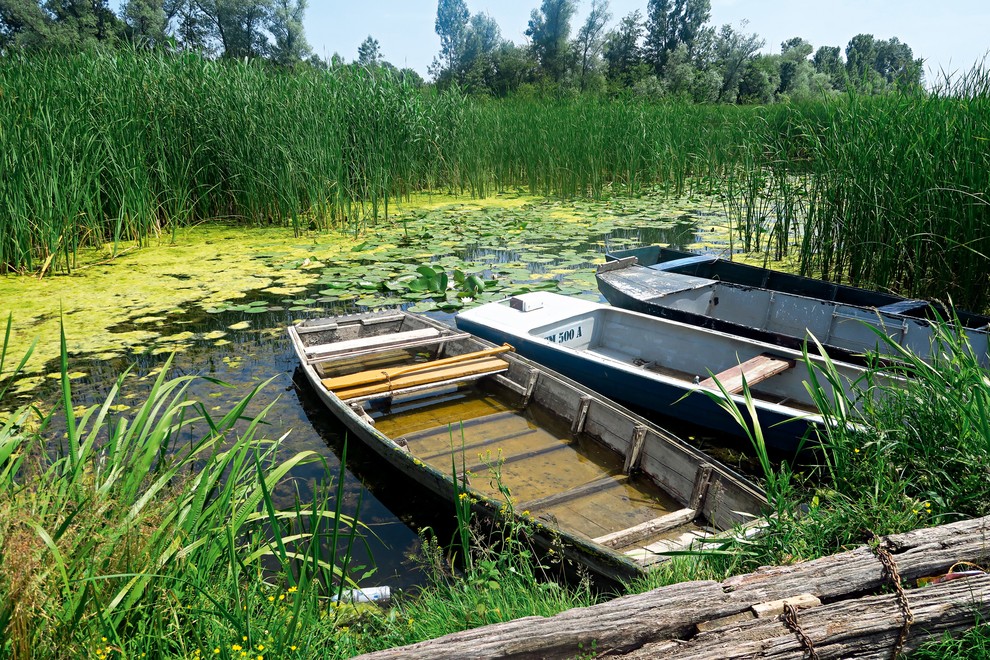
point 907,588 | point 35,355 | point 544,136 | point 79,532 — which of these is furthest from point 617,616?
point 544,136

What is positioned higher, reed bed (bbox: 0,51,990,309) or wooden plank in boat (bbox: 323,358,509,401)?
reed bed (bbox: 0,51,990,309)

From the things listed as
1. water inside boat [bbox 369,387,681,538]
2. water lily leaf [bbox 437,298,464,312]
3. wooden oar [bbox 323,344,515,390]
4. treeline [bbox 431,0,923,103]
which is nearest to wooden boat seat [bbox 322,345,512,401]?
wooden oar [bbox 323,344,515,390]

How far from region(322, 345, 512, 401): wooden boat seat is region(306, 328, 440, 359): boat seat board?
401 mm

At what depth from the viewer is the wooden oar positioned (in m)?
3.91

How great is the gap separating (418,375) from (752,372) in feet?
5.69

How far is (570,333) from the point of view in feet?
15.3

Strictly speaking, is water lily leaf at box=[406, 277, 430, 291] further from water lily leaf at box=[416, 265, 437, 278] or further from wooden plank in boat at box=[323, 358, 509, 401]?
wooden plank in boat at box=[323, 358, 509, 401]

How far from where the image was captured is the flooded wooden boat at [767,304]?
3.79 meters

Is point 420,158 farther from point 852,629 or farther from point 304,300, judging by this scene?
point 852,629

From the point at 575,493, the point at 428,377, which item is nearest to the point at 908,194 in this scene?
the point at 575,493

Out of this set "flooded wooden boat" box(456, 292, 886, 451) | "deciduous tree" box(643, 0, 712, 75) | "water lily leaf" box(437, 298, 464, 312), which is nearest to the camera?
"flooded wooden boat" box(456, 292, 886, 451)

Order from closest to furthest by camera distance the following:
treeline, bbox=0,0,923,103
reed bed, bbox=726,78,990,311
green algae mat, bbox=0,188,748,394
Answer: reed bed, bbox=726,78,990,311 → green algae mat, bbox=0,188,748,394 → treeline, bbox=0,0,923,103

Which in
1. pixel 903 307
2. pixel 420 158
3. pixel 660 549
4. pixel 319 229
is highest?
pixel 420 158

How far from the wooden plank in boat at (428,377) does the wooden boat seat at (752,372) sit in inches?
46.9
